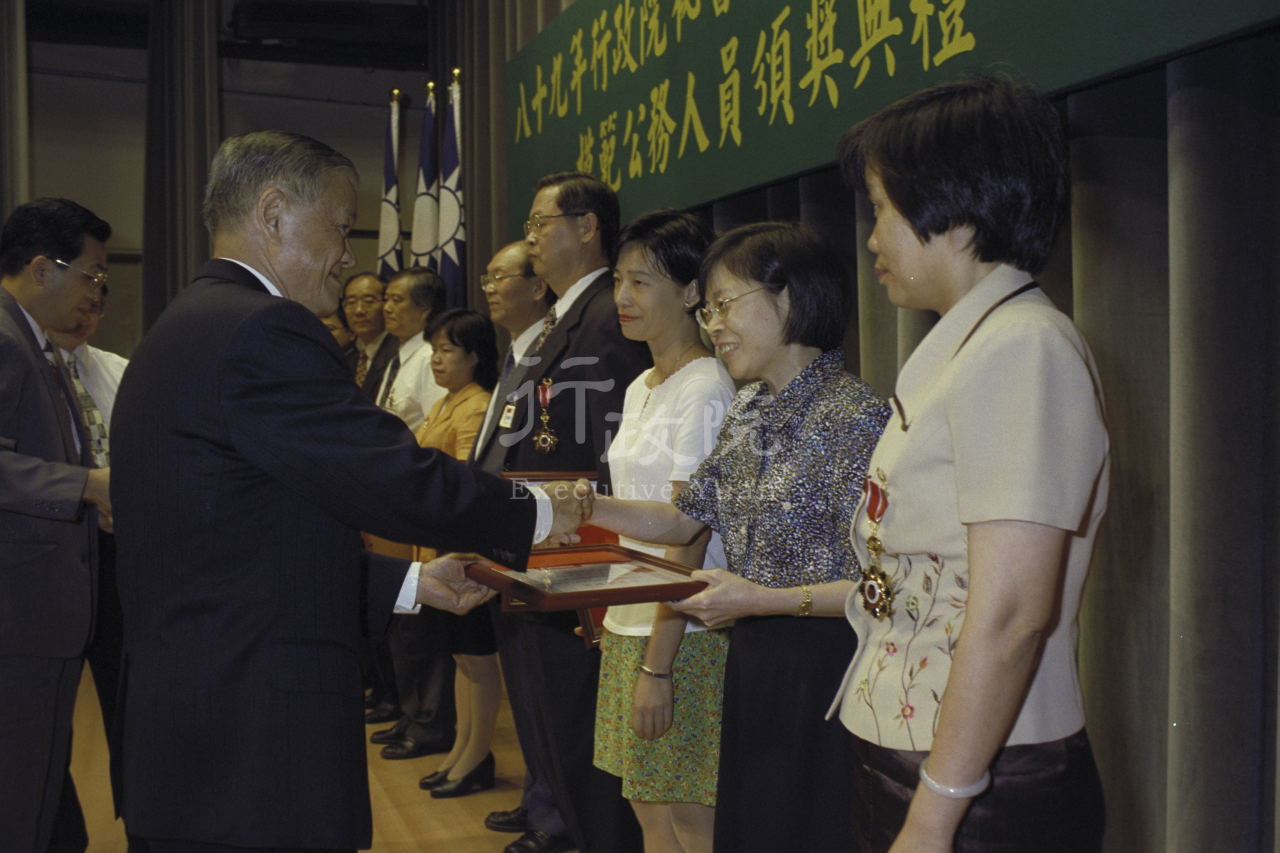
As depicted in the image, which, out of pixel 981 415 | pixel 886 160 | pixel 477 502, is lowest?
pixel 477 502

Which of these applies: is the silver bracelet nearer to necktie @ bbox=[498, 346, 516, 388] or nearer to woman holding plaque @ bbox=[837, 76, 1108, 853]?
woman holding plaque @ bbox=[837, 76, 1108, 853]

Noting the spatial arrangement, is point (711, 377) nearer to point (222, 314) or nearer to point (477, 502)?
Result: point (477, 502)

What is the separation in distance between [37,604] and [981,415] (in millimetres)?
2071

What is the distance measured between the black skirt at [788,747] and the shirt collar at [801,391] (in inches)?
12.5

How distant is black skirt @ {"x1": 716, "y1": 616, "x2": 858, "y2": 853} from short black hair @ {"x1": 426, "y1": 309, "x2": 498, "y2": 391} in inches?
79.7

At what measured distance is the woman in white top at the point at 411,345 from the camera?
3830mm

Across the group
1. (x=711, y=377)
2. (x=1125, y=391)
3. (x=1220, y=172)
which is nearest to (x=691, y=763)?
(x=711, y=377)

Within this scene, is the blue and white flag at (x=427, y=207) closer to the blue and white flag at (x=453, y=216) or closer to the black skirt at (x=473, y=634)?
the blue and white flag at (x=453, y=216)

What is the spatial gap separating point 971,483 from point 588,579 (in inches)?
27.7

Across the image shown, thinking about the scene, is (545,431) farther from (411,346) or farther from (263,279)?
(411,346)

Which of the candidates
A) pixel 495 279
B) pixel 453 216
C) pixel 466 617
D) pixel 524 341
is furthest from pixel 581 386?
pixel 453 216

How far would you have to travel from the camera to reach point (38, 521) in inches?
84.9

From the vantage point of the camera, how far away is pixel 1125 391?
1658mm

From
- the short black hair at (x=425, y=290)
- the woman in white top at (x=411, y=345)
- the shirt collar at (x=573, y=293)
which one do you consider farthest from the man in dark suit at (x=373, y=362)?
the shirt collar at (x=573, y=293)
